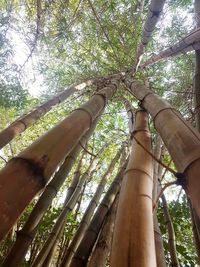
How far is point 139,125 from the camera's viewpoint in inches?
59.3

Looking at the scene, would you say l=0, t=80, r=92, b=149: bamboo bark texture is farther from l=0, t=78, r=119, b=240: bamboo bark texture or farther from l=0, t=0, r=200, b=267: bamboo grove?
l=0, t=78, r=119, b=240: bamboo bark texture

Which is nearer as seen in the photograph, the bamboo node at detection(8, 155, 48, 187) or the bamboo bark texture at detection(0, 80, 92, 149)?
the bamboo node at detection(8, 155, 48, 187)

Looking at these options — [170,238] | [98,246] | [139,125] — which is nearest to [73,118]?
[139,125]

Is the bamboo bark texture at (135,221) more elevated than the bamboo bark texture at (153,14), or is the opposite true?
the bamboo bark texture at (153,14)

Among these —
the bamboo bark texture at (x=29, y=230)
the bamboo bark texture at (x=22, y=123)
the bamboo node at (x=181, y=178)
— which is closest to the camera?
the bamboo node at (x=181, y=178)

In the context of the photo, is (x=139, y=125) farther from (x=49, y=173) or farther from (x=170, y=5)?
(x=170, y=5)

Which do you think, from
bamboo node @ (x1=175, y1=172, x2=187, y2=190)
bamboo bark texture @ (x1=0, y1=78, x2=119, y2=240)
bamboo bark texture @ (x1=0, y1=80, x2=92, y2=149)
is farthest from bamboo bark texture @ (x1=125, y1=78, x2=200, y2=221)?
bamboo bark texture @ (x1=0, y1=80, x2=92, y2=149)

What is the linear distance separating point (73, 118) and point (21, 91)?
Result: 3437 millimetres

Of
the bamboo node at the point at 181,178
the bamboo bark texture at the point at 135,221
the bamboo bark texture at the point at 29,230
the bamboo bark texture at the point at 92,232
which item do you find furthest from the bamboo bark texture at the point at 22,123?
the bamboo node at the point at 181,178

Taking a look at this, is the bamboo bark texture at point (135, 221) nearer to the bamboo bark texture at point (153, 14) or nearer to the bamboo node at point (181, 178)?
the bamboo node at point (181, 178)

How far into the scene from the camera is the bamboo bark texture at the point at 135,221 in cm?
76

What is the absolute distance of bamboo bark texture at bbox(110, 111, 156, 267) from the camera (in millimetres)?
763

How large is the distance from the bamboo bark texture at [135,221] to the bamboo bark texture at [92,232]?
650mm

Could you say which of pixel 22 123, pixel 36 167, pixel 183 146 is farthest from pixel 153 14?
pixel 36 167
